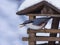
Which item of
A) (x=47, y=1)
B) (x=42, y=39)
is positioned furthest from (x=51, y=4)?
(x=42, y=39)

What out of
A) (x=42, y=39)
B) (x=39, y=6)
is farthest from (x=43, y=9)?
(x=42, y=39)

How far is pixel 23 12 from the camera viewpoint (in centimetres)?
412

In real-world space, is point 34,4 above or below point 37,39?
above

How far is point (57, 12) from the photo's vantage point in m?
4.08

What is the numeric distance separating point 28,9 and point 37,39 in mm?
350

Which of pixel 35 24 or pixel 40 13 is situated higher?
pixel 40 13

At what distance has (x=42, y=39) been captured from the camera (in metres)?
4.21

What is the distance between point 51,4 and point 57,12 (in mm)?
105

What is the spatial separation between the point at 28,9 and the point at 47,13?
21 cm

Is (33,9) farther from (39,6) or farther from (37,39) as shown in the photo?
(37,39)

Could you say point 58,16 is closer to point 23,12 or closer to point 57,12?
point 57,12

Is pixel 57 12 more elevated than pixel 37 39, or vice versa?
pixel 57 12

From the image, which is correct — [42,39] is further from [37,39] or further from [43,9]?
[43,9]

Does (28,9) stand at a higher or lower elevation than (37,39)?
higher
